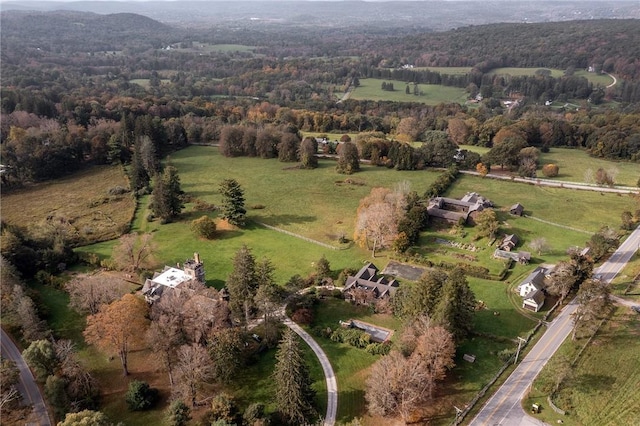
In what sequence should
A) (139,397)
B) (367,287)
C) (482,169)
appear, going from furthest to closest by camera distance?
(482,169) → (367,287) → (139,397)

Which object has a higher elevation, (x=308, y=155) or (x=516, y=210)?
(x=308, y=155)

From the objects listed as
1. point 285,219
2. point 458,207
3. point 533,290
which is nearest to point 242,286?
point 285,219

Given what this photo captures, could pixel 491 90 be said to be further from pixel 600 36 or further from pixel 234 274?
pixel 234 274

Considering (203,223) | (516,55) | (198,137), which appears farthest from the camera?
(516,55)

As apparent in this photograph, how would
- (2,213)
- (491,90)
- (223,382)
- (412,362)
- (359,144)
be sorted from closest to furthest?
(412,362)
(223,382)
(2,213)
(359,144)
(491,90)

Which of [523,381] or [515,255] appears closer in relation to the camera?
[523,381]

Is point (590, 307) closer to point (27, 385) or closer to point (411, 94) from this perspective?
point (27, 385)

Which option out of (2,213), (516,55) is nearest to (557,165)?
(2,213)

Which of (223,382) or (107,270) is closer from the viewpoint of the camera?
(223,382)
